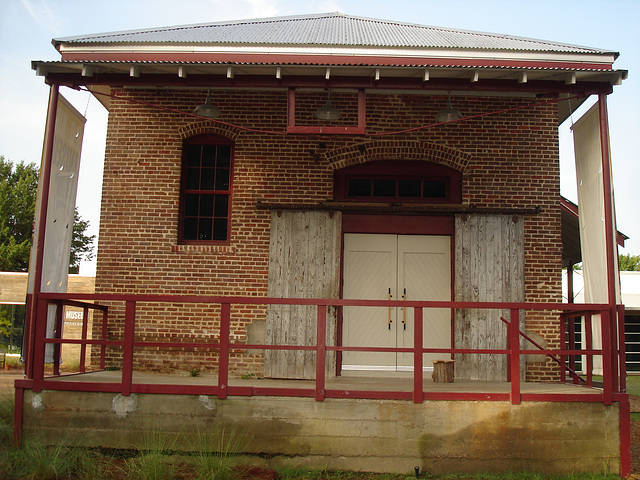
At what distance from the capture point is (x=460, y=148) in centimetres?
1047

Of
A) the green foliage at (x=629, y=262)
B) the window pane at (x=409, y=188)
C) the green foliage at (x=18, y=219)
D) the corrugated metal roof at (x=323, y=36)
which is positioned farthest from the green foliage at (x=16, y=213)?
the green foliage at (x=629, y=262)

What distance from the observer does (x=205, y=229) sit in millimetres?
10641

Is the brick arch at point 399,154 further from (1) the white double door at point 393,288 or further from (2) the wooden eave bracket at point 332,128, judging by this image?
(2) the wooden eave bracket at point 332,128

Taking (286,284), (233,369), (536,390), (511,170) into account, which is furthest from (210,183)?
(536,390)

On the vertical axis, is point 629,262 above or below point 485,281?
above

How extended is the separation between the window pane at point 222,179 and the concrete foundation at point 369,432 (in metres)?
4.24

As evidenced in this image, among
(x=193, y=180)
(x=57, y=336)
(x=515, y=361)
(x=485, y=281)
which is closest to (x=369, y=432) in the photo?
(x=515, y=361)

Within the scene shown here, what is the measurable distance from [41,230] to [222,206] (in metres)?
3.27

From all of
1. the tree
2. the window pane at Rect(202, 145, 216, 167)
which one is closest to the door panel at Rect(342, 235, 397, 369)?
the window pane at Rect(202, 145, 216, 167)

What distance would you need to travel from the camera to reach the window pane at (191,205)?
10.7 meters

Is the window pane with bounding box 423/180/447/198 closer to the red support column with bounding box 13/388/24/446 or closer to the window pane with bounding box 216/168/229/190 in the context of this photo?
the window pane with bounding box 216/168/229/190

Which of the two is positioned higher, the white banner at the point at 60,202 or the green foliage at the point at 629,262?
the green foliage at the point at 629,262

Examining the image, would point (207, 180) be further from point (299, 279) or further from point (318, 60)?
point (318, 60)

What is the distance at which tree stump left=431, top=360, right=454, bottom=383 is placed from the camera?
9.12 meters
